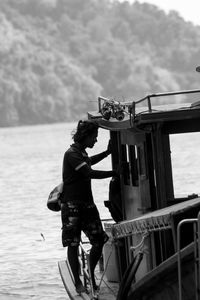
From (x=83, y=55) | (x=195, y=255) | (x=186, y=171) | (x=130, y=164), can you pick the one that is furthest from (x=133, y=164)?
(x=83, y=55)

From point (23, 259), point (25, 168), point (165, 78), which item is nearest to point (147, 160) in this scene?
point (23, 259)

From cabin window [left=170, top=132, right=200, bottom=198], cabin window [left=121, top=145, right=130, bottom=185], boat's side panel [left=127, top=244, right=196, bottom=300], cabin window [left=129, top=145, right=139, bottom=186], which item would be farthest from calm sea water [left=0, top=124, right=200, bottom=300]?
boat's side panel [left=127, top=244, right=196, bottom=300]

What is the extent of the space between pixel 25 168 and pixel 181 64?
104m

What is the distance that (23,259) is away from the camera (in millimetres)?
24000

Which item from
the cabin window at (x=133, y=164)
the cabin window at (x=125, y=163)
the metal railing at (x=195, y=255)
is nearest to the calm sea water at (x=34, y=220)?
the cabin window at (x=125, y=163)

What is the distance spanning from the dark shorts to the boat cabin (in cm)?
30

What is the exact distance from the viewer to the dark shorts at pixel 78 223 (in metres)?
11.1

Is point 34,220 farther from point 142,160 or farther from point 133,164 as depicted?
point 142,160

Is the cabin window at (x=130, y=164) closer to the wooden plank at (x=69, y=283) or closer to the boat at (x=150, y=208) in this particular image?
the boat at (x=150, y=208)

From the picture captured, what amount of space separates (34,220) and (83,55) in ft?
431

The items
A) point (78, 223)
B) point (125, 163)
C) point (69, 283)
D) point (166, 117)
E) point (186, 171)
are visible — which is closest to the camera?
point (166, 117)

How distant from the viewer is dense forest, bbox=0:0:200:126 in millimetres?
143000

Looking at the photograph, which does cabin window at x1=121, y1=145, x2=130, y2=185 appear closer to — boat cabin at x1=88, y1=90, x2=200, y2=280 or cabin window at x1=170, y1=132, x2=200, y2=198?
boat cabin at x1=88, y1=90, x2=200, y2=280

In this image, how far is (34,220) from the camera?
3400 cm
